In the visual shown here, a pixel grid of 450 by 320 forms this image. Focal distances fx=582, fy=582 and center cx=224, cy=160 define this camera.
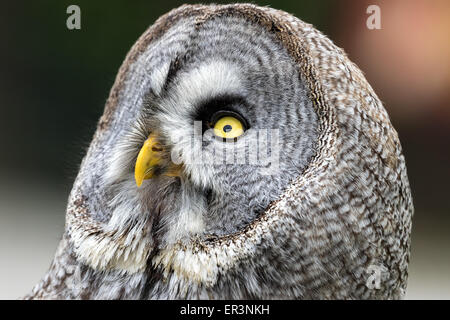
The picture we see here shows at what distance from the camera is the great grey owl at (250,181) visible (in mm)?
1334

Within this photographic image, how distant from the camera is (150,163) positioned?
134cm

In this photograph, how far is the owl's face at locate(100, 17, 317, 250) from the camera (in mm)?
1340

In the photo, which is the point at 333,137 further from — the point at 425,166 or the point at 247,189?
the point at 425,166

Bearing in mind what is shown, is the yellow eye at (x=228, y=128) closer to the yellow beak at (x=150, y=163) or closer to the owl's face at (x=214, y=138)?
the owl's face at (x=214, y=138)

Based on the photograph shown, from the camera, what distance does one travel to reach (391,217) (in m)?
1.42
